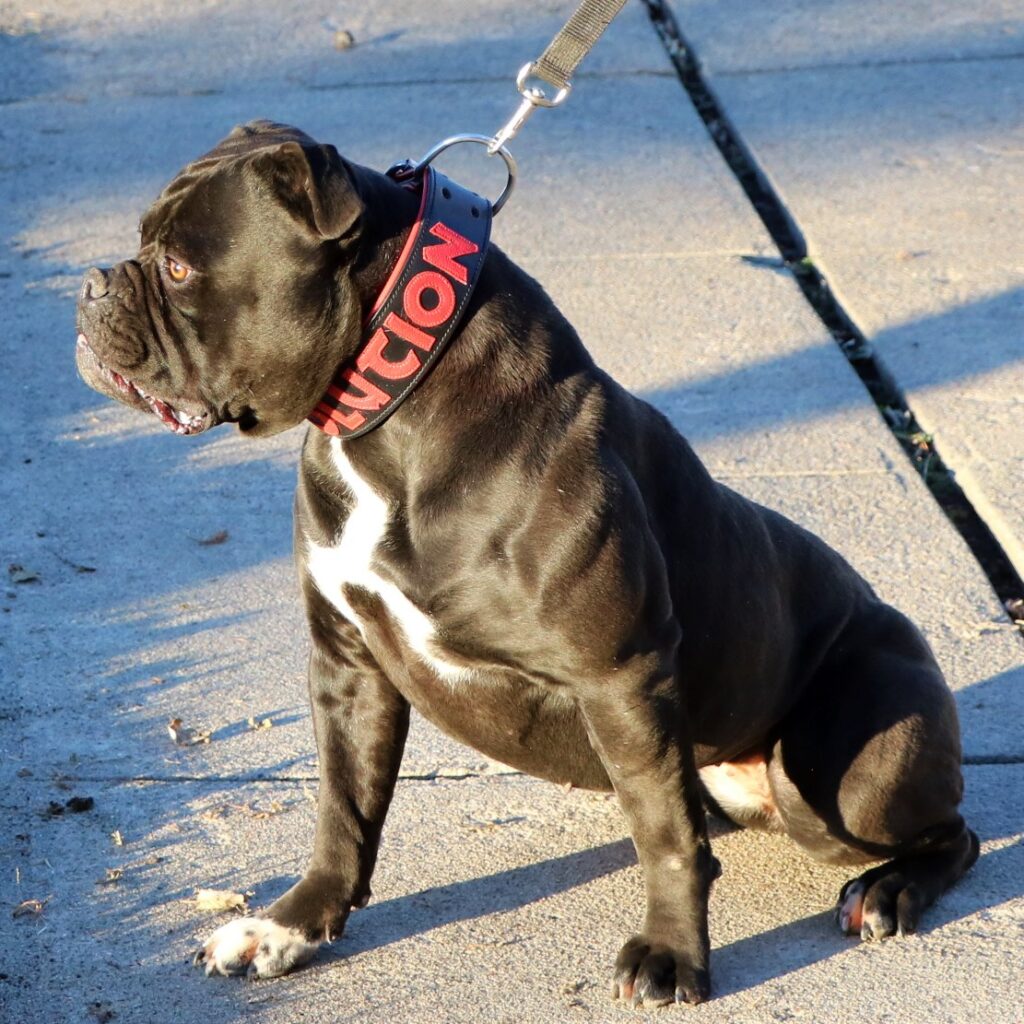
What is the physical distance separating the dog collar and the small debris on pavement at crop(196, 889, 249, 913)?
1116mm

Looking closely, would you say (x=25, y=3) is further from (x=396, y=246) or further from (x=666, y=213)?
(x=396, y=246)

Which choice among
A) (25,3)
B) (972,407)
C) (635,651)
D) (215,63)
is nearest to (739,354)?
(972,407)

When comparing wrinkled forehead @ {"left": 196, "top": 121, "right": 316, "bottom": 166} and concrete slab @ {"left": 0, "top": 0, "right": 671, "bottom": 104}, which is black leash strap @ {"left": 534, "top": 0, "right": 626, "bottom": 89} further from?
concrete slab @ {"left": 0, "top": 0, "right": 671, "bottom": 104}

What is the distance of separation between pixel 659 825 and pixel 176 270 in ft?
4.51

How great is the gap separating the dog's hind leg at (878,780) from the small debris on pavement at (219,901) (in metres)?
1.17

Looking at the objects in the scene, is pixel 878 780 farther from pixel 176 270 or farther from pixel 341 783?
pixel 176 270

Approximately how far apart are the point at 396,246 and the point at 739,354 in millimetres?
3163

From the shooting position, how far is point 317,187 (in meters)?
2.83

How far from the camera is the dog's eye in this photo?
9.86 feet

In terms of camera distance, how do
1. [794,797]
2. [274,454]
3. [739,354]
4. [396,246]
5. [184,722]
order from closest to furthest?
[396,246]
[794,797]
[184,722]
[274,454]
[739,354]

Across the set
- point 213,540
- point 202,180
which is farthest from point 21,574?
point 202,180

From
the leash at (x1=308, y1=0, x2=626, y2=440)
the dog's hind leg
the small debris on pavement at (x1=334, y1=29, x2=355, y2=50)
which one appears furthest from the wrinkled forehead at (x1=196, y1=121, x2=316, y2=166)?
the small debris on pavement at (x1=334, y1=29, x2=355, y2=50)

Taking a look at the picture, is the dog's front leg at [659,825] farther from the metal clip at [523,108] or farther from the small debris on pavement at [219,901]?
the metal clip at [523,108]

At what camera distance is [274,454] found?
541 centimetres
